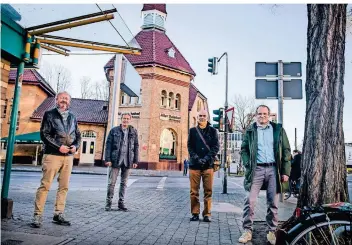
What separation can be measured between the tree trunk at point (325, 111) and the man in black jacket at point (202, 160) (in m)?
1.88

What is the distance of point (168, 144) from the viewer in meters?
29.2

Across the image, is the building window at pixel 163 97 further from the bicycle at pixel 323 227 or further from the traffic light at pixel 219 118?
the bicycle at pixel 323 227

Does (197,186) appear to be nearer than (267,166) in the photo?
A: No

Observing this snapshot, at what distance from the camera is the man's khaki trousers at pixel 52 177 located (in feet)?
14.5

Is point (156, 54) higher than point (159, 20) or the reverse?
the reverse

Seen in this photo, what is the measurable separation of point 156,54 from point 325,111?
2657 cm

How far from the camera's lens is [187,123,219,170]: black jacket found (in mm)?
5551

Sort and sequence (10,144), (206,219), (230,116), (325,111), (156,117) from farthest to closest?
1. (156,117)
2. (230,116)
3. (206,219)
4. (10,144)
5. (325,111)

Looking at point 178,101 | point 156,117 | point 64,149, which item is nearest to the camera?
point 64,149

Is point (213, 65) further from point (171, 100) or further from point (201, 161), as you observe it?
point (171, 100)

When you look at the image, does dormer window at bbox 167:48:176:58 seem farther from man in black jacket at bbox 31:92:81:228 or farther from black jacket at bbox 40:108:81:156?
black jacket at bbox 40:108:81:156

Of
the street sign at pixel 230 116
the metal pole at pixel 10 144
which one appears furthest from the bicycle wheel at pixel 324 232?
the street sign at pixel 230 116

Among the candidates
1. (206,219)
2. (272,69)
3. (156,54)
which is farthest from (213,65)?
(156,54)

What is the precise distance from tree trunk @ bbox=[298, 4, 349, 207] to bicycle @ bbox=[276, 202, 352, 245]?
3.90 ft
